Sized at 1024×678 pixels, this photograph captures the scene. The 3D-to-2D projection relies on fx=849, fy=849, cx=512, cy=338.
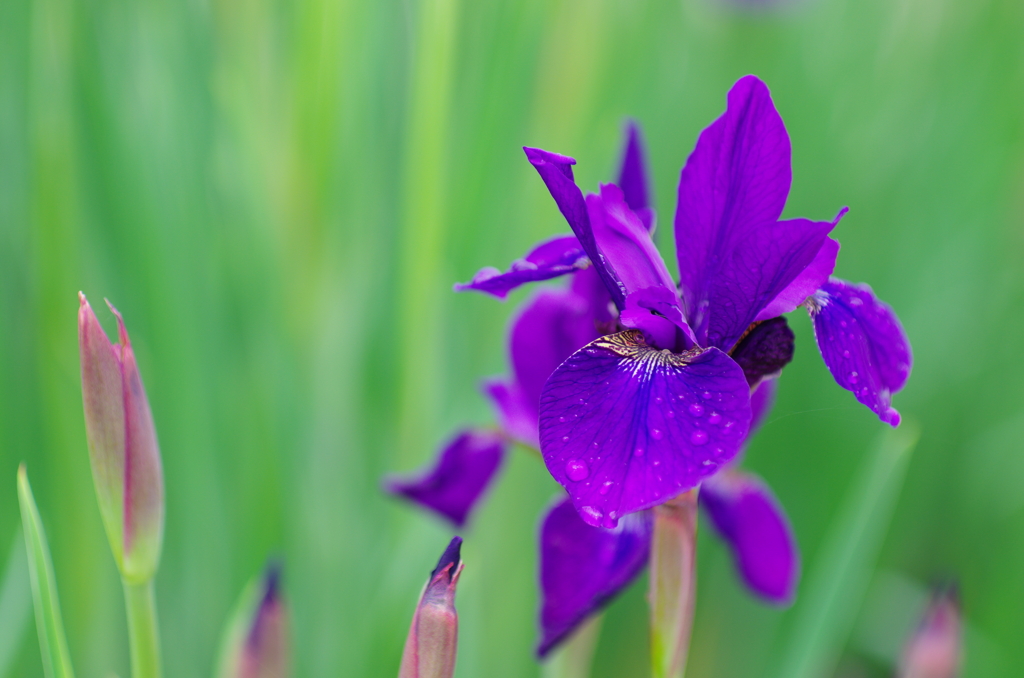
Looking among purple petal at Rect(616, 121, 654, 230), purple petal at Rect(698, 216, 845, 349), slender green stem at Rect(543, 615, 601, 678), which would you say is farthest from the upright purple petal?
slender green stem at Rect(543, 615, 601, 678)

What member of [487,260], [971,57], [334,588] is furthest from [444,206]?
[971,57]

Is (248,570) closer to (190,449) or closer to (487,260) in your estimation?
(190,449)

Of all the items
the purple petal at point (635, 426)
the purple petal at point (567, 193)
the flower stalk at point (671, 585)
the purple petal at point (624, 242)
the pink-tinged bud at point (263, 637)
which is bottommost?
the pink-tinged bud at point (263, 637)

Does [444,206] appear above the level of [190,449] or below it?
above

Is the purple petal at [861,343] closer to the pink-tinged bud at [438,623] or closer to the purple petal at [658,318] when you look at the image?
the purple petal at [658,318]

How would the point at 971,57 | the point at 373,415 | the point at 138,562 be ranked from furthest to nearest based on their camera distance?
the point at 971,57
the point at 373,415
the point at 138,562

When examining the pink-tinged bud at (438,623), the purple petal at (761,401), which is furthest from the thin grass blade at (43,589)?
the purple petal at (761,401)

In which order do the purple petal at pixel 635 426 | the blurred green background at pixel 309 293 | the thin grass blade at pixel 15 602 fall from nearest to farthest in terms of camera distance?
the purple petal at pixel 635 426, the thin grass blade at pixel 15 602, the blurred green background at pixel 309 293
